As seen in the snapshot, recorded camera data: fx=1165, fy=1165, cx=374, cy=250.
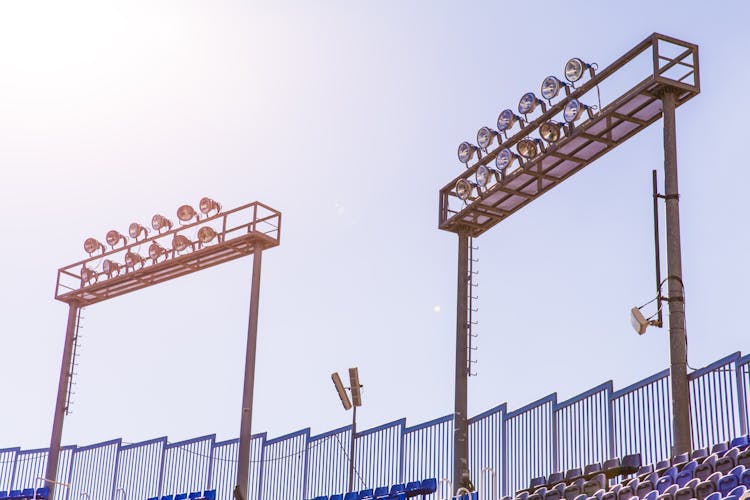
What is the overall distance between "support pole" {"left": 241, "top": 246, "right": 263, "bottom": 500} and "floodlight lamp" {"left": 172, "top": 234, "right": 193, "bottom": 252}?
234 cm

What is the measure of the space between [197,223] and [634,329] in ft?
49.9

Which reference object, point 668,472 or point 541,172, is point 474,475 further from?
point 668,472

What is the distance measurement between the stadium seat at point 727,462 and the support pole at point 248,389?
45.0 ft

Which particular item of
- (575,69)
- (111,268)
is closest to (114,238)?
(111,268)

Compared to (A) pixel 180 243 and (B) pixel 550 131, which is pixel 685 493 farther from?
(A) pixel 180 243

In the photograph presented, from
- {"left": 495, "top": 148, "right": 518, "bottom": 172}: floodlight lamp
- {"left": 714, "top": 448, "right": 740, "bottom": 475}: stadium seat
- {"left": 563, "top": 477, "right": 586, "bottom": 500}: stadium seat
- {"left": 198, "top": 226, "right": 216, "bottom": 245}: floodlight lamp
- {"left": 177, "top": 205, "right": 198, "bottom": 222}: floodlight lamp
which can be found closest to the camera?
{"left": 714, "top": 448, "right": 740, "bottom": 475}: stadium seat

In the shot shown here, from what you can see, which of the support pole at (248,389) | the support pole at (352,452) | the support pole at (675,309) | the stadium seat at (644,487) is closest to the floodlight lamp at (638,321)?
the support pole at (675,309)

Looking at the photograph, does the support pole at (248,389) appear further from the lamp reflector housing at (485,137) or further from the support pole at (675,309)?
the support pole at (675,309)

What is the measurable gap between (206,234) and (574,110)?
11325 mm

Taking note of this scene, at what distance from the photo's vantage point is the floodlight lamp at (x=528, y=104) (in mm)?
23375

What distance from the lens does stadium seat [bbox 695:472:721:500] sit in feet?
43.0

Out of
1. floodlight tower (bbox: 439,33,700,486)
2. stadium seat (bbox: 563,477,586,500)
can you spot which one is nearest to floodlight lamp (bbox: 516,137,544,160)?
floodlight tower (bbox: 439,33,700,486)

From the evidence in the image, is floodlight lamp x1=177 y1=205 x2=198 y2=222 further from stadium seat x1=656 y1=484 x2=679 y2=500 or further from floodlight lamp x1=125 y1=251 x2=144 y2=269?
stadium seat x1=656 y1=484 x2=679 y2=500

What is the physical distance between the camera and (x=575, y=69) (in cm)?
2203
